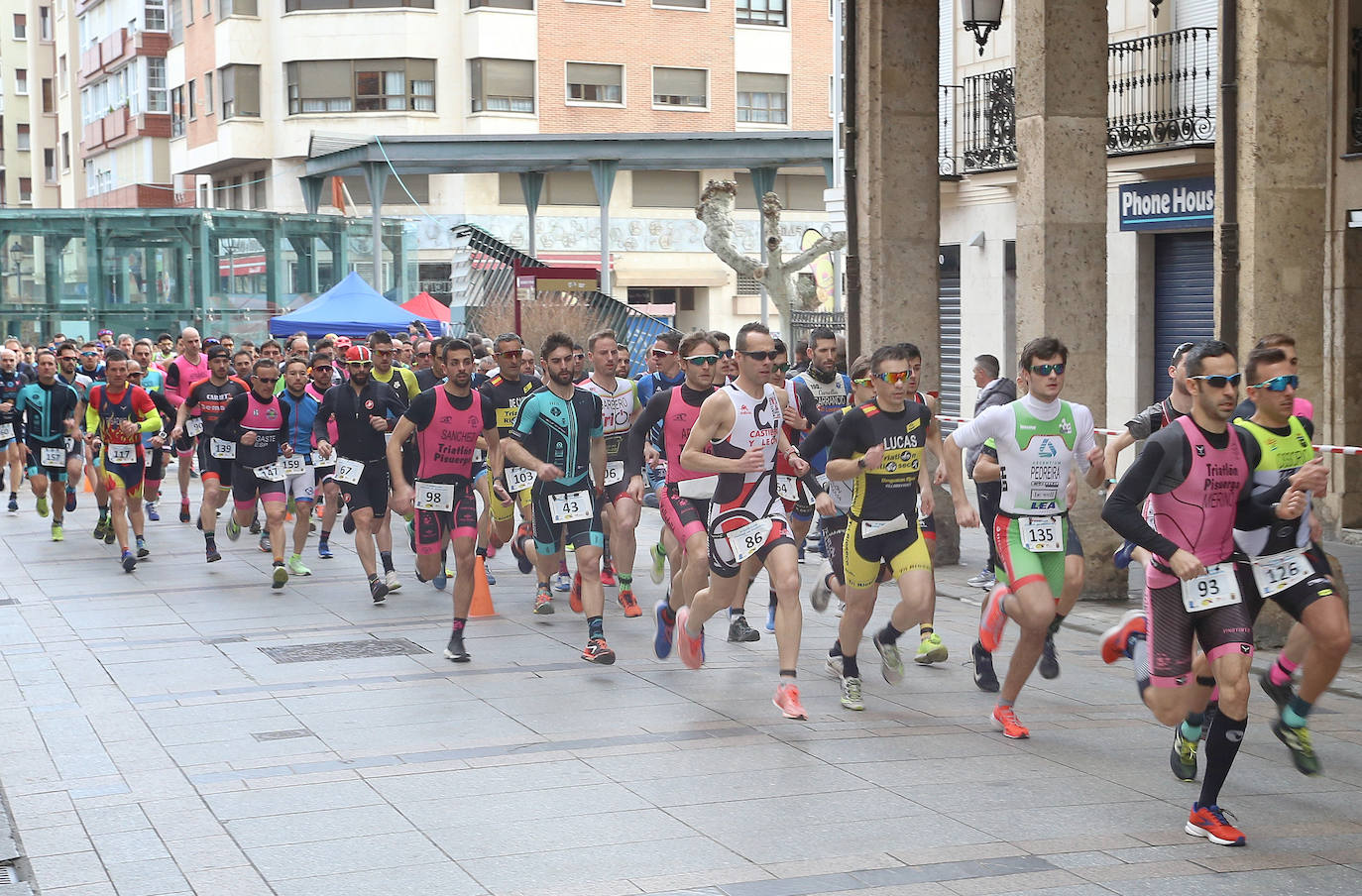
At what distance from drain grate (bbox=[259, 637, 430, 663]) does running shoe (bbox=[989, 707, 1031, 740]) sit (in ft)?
12.9

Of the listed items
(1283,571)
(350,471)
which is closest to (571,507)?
(350,471)

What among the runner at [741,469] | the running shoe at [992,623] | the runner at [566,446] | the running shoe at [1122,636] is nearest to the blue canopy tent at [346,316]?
the runner at [566,446]

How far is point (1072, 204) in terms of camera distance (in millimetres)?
12766

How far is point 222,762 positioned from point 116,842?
4.20ft

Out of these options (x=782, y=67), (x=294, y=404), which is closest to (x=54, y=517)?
(x=294, y=404)

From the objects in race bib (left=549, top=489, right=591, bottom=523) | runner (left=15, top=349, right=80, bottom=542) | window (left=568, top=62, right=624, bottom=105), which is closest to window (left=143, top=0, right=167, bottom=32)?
window (left=568, top=62, right=624, bottom=105)

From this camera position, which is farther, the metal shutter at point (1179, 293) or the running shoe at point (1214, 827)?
the metal shutter at point (1179, 293)

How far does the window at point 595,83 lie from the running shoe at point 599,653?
46.8 meters

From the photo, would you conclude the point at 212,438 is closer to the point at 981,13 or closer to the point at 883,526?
the point at 981,13

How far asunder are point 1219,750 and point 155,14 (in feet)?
207

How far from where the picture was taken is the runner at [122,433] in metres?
15.0

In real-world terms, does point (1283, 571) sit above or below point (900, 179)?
below

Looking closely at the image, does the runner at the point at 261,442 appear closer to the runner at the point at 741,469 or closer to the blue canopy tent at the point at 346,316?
the runner at the point at 741,469

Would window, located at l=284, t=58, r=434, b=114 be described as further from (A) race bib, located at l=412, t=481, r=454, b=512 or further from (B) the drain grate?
(B) the drain grate
